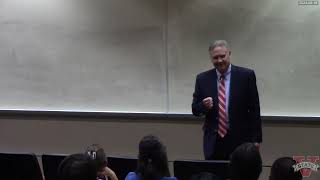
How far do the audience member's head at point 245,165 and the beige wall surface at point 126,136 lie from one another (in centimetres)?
241

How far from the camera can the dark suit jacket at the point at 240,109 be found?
3631 millimetres

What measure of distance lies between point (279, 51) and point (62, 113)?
2.05m

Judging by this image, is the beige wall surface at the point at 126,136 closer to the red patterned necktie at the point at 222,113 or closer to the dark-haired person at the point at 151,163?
the red patterned necktie at the point at 222,113

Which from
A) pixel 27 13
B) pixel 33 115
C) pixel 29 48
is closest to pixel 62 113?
pixel 33 115

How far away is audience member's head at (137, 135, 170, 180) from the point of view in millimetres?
2547

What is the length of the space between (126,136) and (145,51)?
0.80m

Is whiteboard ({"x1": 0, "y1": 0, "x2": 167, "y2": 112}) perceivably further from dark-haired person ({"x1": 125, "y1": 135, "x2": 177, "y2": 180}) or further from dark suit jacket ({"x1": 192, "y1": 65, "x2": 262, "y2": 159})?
dark-haired person ({"x1": 125, "y1": 135, "x2": 177, "y2": 180})

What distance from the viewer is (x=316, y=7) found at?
4.39 meters

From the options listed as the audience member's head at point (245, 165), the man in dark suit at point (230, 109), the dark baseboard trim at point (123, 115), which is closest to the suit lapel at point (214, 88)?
the man in dark suit at point (230, 109)

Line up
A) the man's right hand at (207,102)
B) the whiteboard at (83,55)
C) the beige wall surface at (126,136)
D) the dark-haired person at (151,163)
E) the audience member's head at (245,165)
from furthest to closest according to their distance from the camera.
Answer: the whiteboard at (83,55)
the beige wall surface at (126,136)
the man's right hand at (207,102)
the dark-haired person at (151,163)
the audience member's head at (245,165)

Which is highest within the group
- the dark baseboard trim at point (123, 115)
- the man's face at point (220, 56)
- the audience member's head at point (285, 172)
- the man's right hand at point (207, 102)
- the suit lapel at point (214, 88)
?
the man's face at point (220, 56)

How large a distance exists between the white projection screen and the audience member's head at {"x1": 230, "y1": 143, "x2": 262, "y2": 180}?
93.7 inches

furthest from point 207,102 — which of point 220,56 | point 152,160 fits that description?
point 152,160

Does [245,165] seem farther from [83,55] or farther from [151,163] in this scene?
[83,55]
